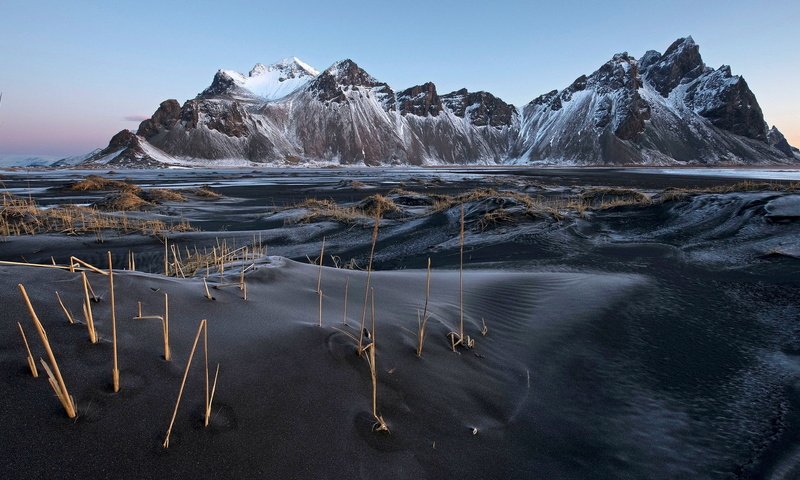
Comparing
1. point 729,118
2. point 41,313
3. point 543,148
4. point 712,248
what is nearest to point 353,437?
point 41,313

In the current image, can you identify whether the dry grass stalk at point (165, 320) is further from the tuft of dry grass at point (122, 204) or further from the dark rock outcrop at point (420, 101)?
the dark rock outcrop at point (420, 101)

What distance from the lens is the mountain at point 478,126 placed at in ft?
455

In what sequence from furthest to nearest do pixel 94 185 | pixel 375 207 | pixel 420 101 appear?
1. pixel 420 101
2. pixel 94 185
3. pixel 375 207

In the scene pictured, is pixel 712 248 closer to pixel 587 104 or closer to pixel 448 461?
pixel 448 461

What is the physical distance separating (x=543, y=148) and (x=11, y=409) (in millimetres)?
183094

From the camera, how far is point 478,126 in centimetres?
19725

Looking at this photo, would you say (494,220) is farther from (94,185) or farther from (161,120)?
(161,120)

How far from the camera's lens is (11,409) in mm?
1255

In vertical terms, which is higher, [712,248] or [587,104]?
[587,104]

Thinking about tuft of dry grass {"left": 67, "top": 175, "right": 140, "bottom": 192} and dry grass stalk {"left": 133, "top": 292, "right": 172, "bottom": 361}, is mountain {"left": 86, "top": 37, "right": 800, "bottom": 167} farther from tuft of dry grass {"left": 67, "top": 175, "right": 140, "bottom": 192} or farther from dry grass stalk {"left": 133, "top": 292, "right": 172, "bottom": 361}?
dry grass stalk {"left": 133, "top": 292, "right": 172, "bottom": 361}

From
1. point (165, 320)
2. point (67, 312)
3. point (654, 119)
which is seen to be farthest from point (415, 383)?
point (654, 119)

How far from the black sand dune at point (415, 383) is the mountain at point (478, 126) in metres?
137

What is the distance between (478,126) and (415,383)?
207 meters

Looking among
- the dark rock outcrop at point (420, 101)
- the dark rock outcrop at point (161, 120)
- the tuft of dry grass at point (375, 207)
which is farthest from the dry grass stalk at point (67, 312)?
the dark rock outcrop at point (420, 101)
